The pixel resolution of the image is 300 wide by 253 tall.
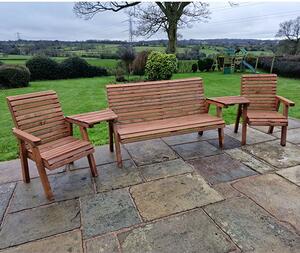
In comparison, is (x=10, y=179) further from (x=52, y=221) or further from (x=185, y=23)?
(x=185, y=23)

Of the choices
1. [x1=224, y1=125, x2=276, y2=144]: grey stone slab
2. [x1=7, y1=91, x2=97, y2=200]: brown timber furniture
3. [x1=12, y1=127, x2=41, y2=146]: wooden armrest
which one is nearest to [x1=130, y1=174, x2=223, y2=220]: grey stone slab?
[x1=7, y1=91, x2=97, y2=200]: brown timber furniture

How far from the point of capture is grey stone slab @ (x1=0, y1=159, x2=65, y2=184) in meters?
3.00

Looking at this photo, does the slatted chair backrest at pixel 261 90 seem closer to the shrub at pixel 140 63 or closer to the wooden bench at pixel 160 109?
the wooden bench at pixel 160 109

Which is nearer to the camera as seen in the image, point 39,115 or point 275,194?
point 275,194

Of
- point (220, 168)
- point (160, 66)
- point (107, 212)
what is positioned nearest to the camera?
point (107, 212)

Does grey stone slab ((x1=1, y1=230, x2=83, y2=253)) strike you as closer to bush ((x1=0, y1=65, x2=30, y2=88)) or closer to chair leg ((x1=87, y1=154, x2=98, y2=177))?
chair leg ((x1=87, y1=154, x2=98, y2=177))

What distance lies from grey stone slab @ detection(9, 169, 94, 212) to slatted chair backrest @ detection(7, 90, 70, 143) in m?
0.51

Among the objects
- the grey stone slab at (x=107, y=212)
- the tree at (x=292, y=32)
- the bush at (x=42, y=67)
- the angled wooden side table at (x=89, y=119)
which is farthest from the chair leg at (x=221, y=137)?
the tree at (x=292, y=32)

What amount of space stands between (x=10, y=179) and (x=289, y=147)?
3904mm

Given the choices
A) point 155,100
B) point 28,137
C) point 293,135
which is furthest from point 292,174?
point 28,137

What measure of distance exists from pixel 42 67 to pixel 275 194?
47.1 feet

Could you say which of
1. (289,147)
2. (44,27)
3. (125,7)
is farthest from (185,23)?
(289,147)

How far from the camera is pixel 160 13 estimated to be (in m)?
15.8

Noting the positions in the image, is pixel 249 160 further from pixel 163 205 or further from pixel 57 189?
pixel 57 189
